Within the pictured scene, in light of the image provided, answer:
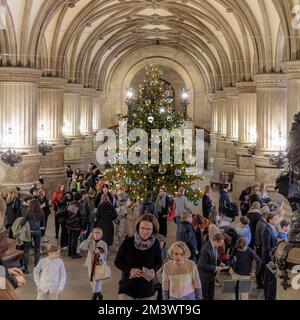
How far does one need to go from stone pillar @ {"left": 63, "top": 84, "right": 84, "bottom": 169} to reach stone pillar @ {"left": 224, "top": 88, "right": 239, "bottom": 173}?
7.36 meters

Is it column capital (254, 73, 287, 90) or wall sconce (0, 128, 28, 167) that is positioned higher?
column capital (254, 73, 287, 90)

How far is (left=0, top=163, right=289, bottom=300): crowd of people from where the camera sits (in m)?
6.23

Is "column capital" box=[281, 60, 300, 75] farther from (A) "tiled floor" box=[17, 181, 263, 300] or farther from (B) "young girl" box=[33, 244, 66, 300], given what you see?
(B) "young girl" box=[33, 244, 66, 300]

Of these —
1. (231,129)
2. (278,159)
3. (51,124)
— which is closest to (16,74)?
(51,124)

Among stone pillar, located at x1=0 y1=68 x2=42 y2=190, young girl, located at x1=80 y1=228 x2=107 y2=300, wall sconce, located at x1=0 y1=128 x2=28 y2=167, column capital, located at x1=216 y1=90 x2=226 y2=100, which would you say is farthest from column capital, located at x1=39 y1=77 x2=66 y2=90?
young girl, located at x1=80 y1=228 x2=107 y2=300

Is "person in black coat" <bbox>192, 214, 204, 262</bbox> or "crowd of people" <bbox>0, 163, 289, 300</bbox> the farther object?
"person in black coat" <bbox>192, 214, 204, 262</bbox>

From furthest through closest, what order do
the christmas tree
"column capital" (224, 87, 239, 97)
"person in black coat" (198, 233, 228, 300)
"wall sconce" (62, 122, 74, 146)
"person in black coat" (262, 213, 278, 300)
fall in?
"column capital" (224, 87, 239, 97)
"wall sconce" (62, 122, 74, 146)
the christmas tree
"person in black coat" (262, 213, 278, 300)
"person in black coat" (198, 233, 228, 300)

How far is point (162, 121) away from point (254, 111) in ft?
27.4

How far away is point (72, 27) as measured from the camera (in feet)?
79.0

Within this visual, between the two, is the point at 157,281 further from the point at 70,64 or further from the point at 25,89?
the point at 70,64

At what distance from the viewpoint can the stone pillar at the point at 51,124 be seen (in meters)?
22.2

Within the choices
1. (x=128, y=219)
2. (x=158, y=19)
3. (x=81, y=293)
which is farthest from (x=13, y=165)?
(x=158, y=19)
